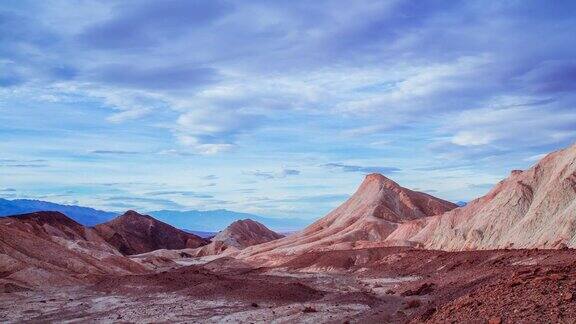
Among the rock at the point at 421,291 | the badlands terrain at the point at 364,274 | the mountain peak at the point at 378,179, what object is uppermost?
the mountain peak at the point at 378,179

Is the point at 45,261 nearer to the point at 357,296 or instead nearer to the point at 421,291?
the point at 357,296

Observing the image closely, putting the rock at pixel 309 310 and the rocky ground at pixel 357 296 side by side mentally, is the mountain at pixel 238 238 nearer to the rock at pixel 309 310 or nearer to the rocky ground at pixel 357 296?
the rocky ground at pixel 357 296

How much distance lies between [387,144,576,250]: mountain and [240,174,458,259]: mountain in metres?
13.2

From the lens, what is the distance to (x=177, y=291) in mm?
38438

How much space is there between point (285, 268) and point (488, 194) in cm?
2069

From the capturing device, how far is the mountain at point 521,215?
4206 cm

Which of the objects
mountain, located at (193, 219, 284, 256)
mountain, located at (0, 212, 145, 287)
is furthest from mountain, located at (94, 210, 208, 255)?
mountain, located at (0, 212, 145, 287)

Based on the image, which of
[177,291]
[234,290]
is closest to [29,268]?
[177,291]

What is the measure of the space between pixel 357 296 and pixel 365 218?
168 feet

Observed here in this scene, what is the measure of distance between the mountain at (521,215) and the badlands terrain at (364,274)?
0.39 ft

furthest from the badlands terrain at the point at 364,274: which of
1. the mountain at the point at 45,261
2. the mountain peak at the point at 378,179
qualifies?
the mountain peak at the point at 378,179

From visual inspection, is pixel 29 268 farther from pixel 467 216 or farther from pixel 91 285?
pixel 467 216

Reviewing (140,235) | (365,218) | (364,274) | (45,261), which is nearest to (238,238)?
(140,235)

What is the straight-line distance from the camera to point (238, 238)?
124750 millimetres
